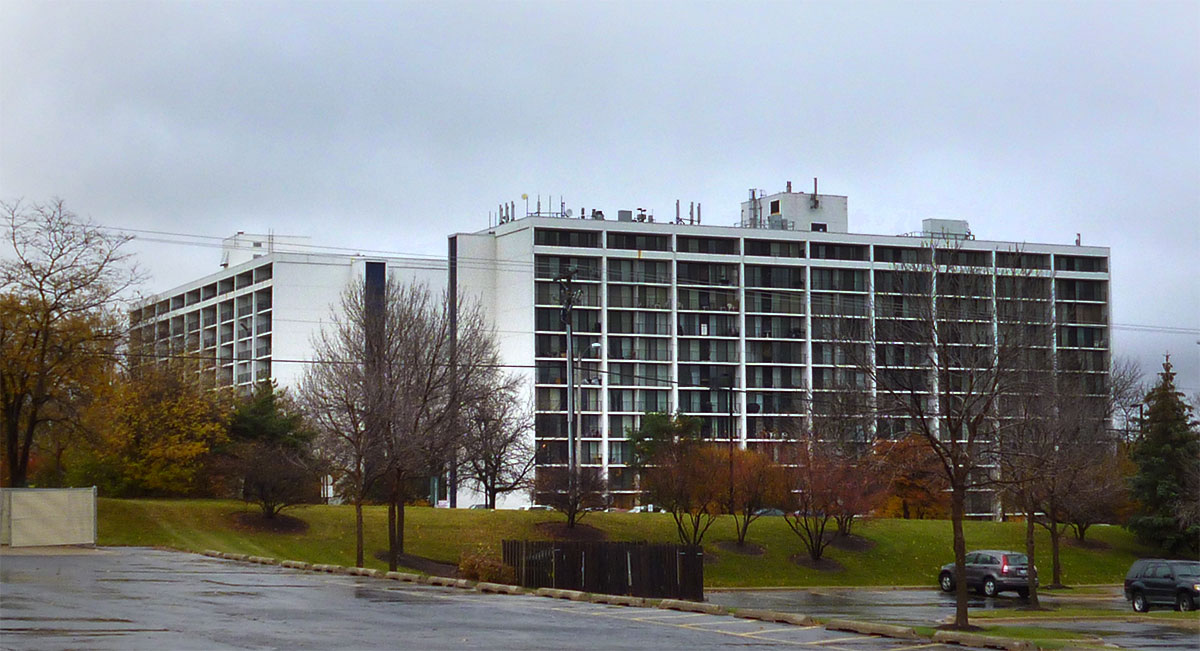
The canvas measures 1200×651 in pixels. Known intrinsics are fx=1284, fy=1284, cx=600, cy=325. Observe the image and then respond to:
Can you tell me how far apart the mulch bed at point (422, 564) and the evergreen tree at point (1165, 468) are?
34368mm

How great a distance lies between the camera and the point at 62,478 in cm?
6250

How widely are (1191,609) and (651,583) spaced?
14606 millimetres

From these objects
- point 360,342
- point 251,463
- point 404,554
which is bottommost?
point 404,554

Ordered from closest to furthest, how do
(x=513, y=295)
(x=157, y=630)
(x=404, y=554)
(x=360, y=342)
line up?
(x=157, y=630) → (x=360, y=342) → (x=404, y=554) → (x=513, y=295)

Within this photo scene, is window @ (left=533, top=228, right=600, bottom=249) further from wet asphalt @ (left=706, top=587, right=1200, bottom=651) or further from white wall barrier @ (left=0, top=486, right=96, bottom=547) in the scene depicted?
white wall barrier @ (left=0, top=486, right=96, bottom=547)

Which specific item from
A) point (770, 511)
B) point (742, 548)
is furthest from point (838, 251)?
point (742, 548)

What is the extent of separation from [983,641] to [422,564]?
101 feet

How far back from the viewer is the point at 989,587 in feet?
144

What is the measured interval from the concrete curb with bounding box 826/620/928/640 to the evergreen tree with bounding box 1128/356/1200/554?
142 ft

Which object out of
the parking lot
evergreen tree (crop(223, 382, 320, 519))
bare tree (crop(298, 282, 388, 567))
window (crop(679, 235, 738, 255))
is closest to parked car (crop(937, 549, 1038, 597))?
bare tree (crop(298, 282, 388, 567))

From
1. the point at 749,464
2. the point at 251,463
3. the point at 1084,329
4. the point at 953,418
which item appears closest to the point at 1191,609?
the point at 953,418

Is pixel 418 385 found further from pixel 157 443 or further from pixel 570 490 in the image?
pixel 157 443

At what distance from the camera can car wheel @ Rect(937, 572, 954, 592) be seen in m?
Answer: 46.5

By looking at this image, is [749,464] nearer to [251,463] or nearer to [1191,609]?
[251,463]
